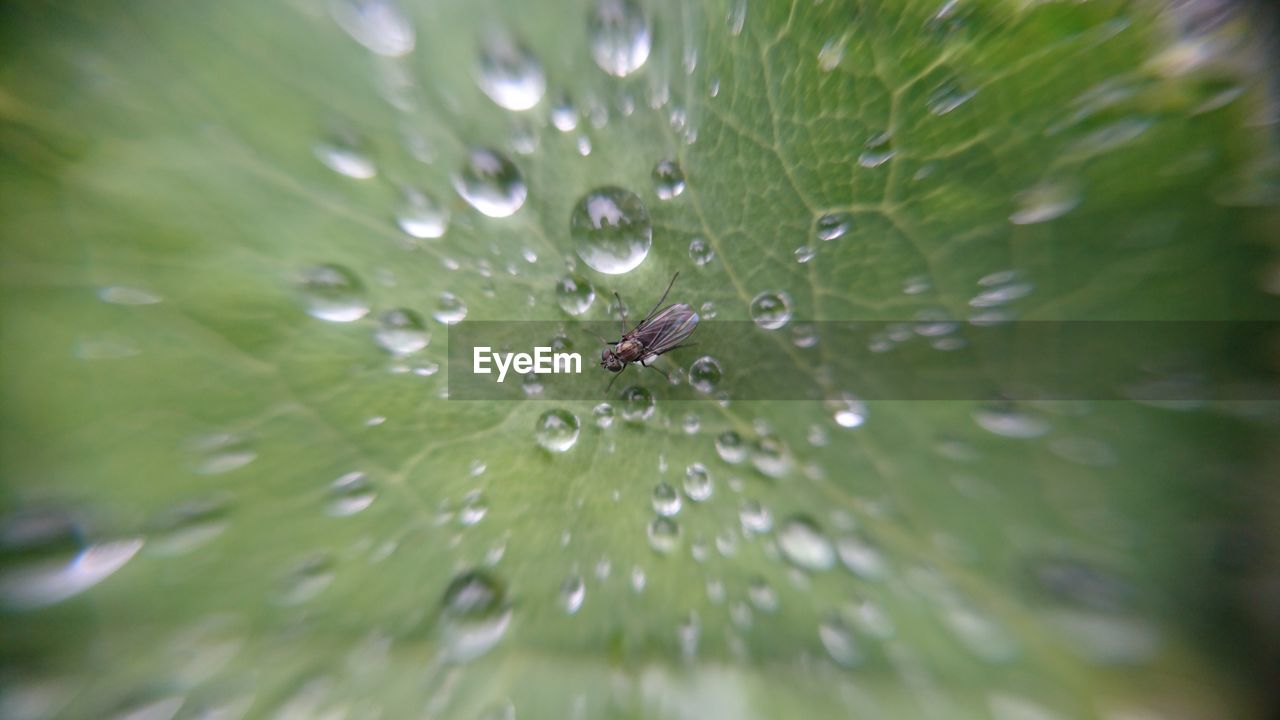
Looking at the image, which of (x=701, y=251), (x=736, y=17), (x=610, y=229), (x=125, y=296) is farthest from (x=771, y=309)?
(x=125, y=296)

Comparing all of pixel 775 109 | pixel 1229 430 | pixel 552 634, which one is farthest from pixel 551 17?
pixel 1229 430

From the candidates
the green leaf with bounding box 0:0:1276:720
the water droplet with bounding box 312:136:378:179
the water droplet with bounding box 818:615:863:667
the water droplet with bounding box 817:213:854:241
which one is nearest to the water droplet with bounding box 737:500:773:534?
the green leaf with bounding box 0:0:1276:720

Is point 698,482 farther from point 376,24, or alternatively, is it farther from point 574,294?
point 376,24

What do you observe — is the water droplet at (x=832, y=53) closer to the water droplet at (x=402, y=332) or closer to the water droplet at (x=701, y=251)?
the water droplet at (x=701, y=251)

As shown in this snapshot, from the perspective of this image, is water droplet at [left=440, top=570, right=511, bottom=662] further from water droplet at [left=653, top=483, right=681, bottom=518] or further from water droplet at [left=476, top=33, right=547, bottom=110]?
water droplet at [left=476, top=33, right=547, bottom=110]

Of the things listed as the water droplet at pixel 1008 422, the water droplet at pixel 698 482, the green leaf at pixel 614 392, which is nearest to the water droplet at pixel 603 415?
the green leaf at pixel 614 392

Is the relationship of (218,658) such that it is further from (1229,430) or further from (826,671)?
(1229,430)
